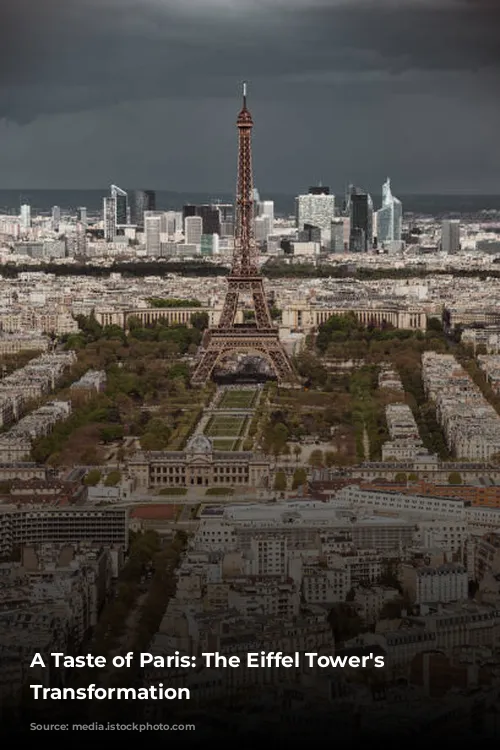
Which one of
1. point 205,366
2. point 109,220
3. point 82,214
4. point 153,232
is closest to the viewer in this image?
point 205,366

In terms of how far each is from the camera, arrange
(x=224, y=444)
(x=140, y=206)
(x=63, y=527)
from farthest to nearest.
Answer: (x=140, y=206)
(x=224, y=444)
(x=63, y=527)

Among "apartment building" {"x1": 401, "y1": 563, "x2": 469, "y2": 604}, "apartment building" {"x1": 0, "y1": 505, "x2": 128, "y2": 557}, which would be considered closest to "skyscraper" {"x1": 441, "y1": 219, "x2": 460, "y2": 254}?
"apartment building" {"x1": 0, "y1": 505, "x2": 128, "y2": 557}

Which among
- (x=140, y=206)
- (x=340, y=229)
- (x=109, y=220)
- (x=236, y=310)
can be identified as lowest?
(x=236, y=310)

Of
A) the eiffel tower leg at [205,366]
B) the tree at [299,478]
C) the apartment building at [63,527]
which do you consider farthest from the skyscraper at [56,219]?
the apartment building at [63,527]

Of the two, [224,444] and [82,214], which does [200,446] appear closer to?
[224,444]

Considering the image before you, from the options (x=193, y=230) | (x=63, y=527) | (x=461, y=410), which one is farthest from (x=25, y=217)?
(x=63, y=527)

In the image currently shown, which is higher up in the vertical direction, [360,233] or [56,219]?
[56,219]

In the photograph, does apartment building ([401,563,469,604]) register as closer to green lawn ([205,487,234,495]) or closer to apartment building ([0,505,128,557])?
apartment building ([0,505,128,557])

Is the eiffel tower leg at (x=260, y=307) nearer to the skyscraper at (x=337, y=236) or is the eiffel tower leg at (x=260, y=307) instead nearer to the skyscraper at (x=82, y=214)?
the skyscraper at (x=82, y=214)

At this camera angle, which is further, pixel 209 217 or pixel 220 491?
pixel 209 217
